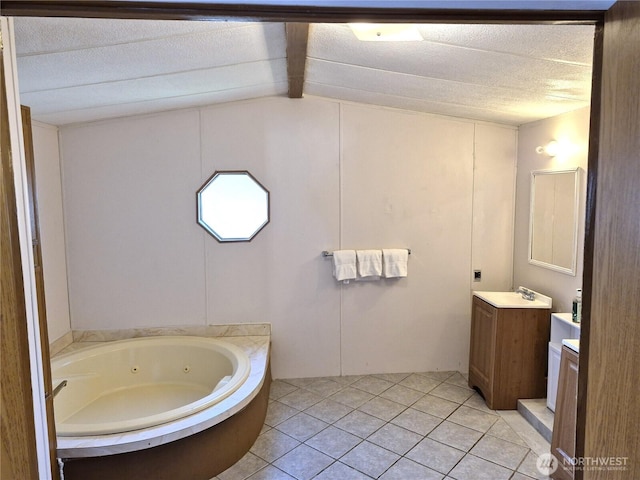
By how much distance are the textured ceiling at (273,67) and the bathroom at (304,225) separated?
271 millimetres

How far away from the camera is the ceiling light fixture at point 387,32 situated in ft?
5.50

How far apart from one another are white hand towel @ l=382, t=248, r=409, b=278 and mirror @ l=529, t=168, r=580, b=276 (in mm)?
1102

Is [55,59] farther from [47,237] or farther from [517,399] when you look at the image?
[517,399]

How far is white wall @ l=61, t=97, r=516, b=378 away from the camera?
3330 millimetres

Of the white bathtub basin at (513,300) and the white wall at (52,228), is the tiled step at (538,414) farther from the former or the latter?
the white wall at (52,228)

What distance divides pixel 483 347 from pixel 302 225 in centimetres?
181

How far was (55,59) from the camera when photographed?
1.86 meters

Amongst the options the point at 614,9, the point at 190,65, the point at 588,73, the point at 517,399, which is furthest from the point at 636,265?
the point at 517,399

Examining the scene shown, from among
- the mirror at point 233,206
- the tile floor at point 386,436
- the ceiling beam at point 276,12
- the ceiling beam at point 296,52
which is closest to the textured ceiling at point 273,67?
the ceiling beam at point 296,52

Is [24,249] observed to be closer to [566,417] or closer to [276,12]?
[276,12]

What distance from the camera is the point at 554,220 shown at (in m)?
3.20

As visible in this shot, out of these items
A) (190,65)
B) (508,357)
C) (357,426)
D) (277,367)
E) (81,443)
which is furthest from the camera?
(277,367)

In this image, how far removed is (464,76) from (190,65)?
5.25 feet

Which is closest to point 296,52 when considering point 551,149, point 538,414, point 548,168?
point 551,149
